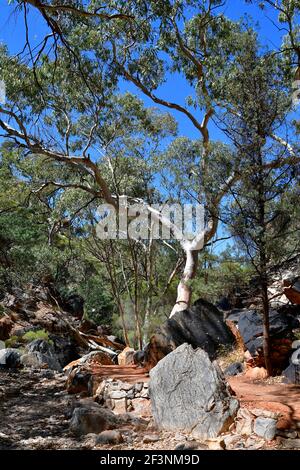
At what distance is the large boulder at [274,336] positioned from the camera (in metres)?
8.37

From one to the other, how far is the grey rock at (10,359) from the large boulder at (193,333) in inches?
166

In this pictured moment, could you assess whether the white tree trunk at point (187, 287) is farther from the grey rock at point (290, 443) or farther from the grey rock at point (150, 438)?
the grey rock at point (290, 443)

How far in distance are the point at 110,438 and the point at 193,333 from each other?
17.4 ft

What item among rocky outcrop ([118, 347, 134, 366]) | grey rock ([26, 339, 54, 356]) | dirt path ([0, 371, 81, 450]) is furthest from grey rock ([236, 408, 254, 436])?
grey rock ([26, 339, 54, 356])

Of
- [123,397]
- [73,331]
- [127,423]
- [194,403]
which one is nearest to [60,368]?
[73,331]

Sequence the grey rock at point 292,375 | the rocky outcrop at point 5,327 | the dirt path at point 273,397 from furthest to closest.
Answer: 1. the rocky outcrop at point 5,327
2. the grey rock at point 292,375
3. the dirt path at point 273,397

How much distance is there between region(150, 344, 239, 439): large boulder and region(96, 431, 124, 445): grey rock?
0.61 metres

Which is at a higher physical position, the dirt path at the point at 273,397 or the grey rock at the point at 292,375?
the grey rock at the point at 292,375

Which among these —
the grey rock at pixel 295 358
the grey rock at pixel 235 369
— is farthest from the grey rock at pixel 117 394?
the grey rock at pixel 295 358

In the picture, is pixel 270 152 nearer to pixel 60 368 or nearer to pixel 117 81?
pixel 117 81

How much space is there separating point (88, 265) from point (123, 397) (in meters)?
16.1

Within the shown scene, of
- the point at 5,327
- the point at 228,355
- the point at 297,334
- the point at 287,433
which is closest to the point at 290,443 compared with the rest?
the point at 287,433

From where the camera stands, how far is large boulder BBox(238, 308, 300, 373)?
8.37 meters

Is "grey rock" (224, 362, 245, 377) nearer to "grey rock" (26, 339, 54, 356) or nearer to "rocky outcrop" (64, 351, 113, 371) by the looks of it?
"rocky outcrop" (64, 351, 113, 371)
